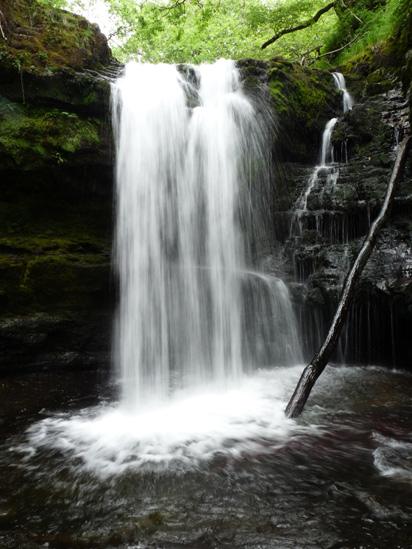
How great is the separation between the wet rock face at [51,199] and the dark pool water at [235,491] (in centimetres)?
168

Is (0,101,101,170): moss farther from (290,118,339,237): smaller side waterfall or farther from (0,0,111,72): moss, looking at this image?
(290,118,339,237): smaller side waterfall

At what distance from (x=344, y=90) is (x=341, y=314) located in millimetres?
7006

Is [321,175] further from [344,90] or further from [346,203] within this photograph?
[344,90]

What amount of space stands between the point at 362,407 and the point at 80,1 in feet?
33.2

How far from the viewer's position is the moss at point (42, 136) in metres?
5.67

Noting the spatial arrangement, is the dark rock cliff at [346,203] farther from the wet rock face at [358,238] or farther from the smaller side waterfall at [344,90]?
the smaller side waterfall at [344,90]

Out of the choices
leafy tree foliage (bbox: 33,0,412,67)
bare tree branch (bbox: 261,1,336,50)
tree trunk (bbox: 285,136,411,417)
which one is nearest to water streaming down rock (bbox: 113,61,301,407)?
tree trunk (bbox: 285,136,411,417)

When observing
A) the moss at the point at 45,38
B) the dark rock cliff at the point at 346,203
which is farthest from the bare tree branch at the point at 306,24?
the moss at the point at 45,38

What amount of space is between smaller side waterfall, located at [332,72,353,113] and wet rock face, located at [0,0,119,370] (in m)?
5.87

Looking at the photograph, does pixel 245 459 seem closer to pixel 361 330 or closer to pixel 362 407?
pixel 362 407

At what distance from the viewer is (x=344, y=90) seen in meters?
9.36

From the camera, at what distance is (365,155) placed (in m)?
7.98

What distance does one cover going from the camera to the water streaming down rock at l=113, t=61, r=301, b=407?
6047mm

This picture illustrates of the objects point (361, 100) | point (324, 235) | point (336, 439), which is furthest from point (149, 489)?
point (361, 100)
